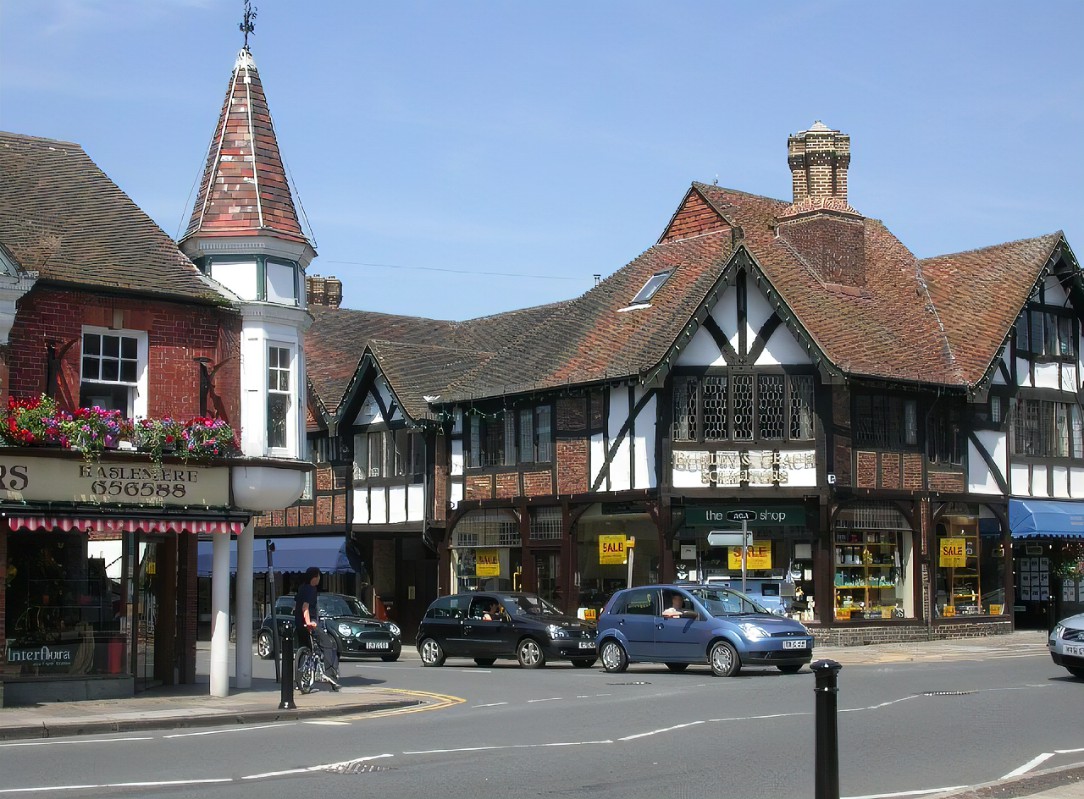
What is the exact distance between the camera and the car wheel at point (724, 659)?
23.4 meters

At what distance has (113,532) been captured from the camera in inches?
796

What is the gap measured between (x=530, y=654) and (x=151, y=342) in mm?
10597

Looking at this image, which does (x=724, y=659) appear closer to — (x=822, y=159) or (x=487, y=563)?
(x=487, y=563)

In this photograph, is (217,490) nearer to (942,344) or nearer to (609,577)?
(609,577)

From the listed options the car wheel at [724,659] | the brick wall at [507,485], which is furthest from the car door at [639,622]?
the brick wall at [507,485]

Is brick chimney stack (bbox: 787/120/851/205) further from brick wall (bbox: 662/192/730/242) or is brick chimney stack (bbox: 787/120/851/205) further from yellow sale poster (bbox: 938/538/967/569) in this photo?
yellow sale poster (bbox: 938/538/967/569)

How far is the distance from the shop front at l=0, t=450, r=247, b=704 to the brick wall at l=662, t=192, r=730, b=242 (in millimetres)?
21470

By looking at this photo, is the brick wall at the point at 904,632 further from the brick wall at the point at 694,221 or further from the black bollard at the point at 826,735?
the black bollard at the point at 826,735

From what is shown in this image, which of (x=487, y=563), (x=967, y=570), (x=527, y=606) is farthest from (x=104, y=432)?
(x=967, y=570)

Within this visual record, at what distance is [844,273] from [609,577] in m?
10.2

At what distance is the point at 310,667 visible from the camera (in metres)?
21.5

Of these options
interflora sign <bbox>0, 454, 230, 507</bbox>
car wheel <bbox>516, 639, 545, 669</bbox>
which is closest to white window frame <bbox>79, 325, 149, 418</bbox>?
interflora sign <bbox>0, 454, 230, 507</bbox>

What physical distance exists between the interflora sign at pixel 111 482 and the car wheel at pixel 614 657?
8.49 meters

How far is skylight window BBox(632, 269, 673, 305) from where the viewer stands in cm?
3700
